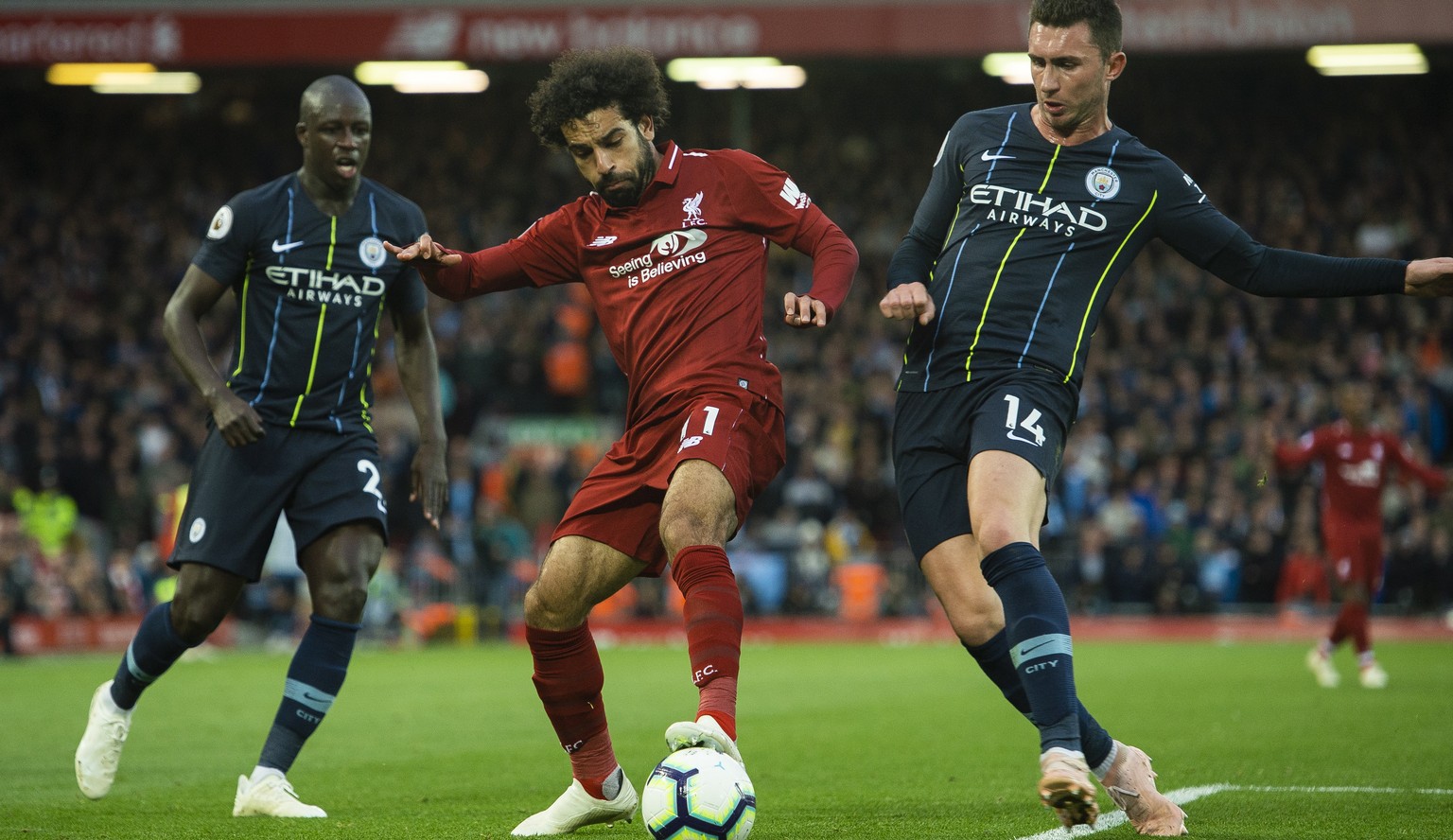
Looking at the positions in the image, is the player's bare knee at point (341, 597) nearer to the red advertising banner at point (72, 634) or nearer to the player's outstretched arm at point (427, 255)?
the player's outstretched arm at point (427, 255)

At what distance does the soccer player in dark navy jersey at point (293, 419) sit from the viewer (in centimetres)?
626

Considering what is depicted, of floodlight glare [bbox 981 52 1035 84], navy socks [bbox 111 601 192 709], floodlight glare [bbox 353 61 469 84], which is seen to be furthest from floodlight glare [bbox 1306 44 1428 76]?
navy socks [bbox 111 601 192 709]

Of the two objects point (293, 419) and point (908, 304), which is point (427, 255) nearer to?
point (293, 419)

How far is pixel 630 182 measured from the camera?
5.37m

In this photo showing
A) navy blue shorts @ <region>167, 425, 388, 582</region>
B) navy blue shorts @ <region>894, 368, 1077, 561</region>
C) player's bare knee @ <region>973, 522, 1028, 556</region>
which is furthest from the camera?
navy blue shorts @ <region>167, 425, 388, 582</region>

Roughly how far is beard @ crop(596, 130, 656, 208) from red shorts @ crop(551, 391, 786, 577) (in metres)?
0.71

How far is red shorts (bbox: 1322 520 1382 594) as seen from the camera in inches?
525

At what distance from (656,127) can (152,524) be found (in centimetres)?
1696

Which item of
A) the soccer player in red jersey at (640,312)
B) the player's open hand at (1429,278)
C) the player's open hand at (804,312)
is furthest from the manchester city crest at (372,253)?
the player's open hand at (1429,278)

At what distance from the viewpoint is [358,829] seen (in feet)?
17.7

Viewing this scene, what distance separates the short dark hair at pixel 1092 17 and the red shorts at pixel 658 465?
1.50 metres

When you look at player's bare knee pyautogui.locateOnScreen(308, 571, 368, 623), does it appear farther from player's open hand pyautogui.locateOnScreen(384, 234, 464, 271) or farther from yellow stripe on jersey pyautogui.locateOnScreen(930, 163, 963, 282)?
yellow stripe on jersey pyautogui.locateOnScreen(930, 163, 963, 282)

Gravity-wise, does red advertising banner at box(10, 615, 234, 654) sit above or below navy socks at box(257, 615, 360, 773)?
below

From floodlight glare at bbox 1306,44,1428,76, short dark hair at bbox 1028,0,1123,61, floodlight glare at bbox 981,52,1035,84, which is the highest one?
floodlight glare at bbox 981,52,1035,84
